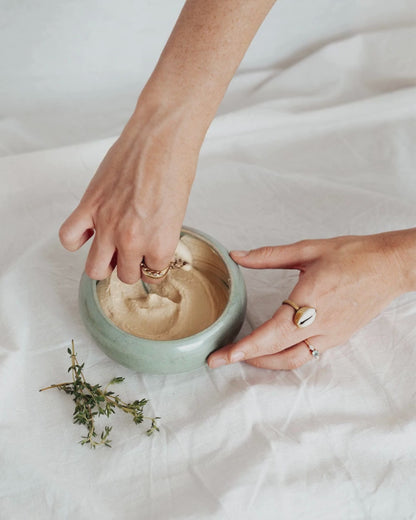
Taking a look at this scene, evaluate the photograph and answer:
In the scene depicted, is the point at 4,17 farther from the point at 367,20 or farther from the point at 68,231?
the point at 367,20

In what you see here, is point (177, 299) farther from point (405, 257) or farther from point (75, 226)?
point (405, 257)

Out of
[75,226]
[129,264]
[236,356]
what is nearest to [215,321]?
[236,356]

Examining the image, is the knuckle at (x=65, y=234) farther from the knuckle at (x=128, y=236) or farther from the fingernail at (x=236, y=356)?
the fingernail at (x=236, y=356)

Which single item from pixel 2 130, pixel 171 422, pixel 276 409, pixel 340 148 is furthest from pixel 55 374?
pixel 340 148

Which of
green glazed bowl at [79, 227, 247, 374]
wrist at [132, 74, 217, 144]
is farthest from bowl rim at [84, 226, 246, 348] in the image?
wrist at [132, 74, 217, 144]

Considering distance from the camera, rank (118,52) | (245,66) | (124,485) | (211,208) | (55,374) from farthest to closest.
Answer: (245,66)
(118,52)
(211,208)
(55,374)
(124,485)

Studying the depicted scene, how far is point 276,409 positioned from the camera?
3.55ft

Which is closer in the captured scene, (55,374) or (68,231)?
(68,231)

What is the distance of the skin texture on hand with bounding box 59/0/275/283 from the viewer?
3.20 feet

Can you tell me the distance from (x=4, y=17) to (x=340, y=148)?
3.08 ft

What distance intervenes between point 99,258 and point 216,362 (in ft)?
0.87

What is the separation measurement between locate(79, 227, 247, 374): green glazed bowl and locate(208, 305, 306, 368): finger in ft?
0.07

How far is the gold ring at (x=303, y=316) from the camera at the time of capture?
1057 mm

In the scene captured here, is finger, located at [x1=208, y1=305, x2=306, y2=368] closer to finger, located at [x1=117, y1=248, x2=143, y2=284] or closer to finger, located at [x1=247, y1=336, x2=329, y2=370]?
finger, located at [x1=247, y1=336, x2=329, y2=370]
